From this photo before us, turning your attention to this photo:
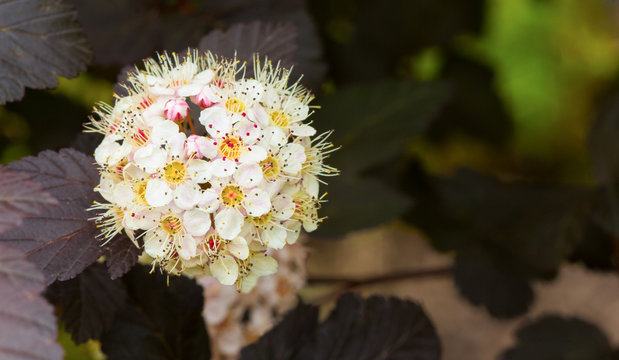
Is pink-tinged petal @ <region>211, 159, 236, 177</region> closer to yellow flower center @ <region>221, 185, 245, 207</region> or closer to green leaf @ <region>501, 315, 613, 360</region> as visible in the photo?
yellow flower center @ <region>221, 185, 245, 207</region>

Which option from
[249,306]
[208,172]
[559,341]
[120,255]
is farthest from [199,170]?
[559,341]

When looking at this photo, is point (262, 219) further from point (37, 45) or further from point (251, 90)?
point (37, 45)

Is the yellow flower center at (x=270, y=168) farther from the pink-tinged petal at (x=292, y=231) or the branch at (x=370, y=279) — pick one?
the branch at (x=370, y=279)

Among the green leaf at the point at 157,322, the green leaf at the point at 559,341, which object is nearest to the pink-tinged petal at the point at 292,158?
the green leaf at the point at 157,322

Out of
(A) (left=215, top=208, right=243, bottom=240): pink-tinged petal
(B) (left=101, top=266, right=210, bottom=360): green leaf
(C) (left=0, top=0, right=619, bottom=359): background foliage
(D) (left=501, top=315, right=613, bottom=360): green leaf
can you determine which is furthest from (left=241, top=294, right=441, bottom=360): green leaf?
(D) (left=501, top=315, right=613, bottom=360): green leaf

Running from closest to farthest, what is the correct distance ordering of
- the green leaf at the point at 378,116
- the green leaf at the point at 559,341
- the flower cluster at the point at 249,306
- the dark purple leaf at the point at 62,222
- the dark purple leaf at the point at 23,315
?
the dark purple leaf at the point at 23,315
the dark purple leaf at the point at 62,222
the flower cluster at the point at 249,306
the green leaf at the point at 378,116
the green leaf at the point at 559,341

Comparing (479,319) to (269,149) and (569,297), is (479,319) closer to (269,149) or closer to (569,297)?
(569,297)
